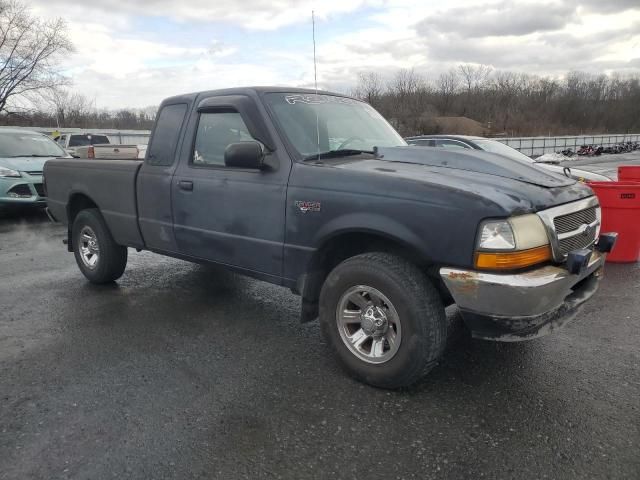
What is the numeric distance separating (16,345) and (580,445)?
4.03m

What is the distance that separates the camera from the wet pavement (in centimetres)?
242

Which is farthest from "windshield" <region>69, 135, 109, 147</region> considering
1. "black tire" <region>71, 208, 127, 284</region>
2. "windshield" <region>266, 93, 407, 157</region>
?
"windshield" <region>266, 93, 407, 157</region>

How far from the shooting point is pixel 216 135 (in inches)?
162

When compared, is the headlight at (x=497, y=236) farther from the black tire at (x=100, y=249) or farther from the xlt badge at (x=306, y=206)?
→ the black tire at (x=100, y=249)

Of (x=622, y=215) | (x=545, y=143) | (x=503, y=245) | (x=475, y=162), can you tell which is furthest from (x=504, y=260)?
(x=545, y=143)

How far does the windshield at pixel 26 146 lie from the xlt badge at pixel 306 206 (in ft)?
30.4

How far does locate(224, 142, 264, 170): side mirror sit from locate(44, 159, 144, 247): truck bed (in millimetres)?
1717

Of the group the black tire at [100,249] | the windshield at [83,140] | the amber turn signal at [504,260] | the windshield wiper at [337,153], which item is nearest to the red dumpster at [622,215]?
the windshield wiper at [337,153]

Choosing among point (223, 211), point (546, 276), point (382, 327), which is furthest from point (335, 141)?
point (546, 276)

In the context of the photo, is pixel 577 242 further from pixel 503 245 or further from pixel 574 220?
pixel 503 245

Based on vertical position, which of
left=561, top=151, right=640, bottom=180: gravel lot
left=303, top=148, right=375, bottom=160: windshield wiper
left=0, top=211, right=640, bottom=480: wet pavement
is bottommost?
left=0, top=211, right=640, bottom=480: wet pavement

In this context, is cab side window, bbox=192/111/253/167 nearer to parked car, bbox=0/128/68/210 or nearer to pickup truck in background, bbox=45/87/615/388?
pickup truck in background, bbox=45/87/615/388

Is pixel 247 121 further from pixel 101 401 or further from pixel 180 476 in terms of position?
pixel 180 476

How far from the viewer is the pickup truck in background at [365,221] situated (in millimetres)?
2719
